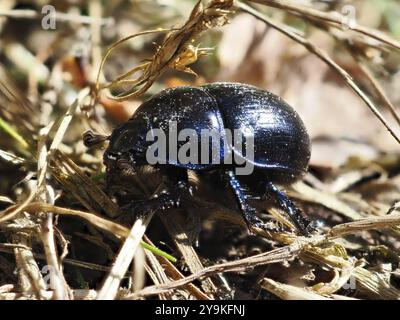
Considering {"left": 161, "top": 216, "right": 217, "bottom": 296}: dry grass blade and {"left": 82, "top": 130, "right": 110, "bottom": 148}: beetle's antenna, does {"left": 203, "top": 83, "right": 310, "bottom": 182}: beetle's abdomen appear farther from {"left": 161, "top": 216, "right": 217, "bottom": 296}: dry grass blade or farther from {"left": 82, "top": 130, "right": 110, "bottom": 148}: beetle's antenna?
{"left": 82, "top": 130, "right": 110, "bottom": 148}: beetle's antenna

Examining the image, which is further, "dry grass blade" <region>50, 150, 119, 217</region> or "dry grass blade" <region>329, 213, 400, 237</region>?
"dry grass blade" <region>50, 150, 119, 217</region>

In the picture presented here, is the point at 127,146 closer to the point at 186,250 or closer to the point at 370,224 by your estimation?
the point at 186,250

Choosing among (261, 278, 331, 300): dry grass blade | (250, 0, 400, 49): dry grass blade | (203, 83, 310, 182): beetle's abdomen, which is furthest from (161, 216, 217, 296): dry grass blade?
(250, 0, 400, 49): dry grass blade

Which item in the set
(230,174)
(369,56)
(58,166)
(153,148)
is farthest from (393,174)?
(58,166)

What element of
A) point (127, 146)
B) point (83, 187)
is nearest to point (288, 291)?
point (127, 146)

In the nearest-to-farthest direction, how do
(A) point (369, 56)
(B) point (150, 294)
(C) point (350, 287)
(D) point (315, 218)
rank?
(B) point (150, 294), (C) point (350, 287), (D) point (315, 218), (A) point (369, 56)

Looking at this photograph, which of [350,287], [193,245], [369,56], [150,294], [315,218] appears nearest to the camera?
[150,294]

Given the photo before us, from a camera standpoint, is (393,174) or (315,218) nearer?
(315,218)

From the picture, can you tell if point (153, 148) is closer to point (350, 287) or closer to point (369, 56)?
point (350, 287)
